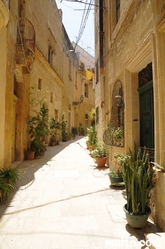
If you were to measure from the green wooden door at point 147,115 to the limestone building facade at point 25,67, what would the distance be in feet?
10.2

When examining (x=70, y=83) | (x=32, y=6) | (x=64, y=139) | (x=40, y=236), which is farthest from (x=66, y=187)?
(x=70, y=83)

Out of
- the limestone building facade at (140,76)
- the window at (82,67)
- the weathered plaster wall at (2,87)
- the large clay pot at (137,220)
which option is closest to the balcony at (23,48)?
the weathered plaster wall at (2,87)

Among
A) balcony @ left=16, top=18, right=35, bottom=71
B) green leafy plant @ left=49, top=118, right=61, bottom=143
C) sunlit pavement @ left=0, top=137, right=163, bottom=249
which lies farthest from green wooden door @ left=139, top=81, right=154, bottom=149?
green leafy plant @ left=49, top=118, right=61, bottom=143

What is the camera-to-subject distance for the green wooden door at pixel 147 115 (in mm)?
3586

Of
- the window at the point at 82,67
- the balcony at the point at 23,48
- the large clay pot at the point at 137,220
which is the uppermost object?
the window at the point at 82,67

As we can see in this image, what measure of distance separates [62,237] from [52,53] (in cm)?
1257

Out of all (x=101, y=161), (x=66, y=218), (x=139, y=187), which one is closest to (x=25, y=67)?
(x=101, y=161)

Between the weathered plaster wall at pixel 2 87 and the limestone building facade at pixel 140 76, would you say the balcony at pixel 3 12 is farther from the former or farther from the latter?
the limestone building facade at pixel 140 76

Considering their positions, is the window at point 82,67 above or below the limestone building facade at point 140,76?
above

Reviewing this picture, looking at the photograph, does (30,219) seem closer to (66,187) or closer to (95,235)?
(95,235)

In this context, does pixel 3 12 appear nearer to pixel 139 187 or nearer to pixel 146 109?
pixel 146 109

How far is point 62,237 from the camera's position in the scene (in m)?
2.15

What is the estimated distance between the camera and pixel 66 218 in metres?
2.61

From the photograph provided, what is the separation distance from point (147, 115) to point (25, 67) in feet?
17.7
